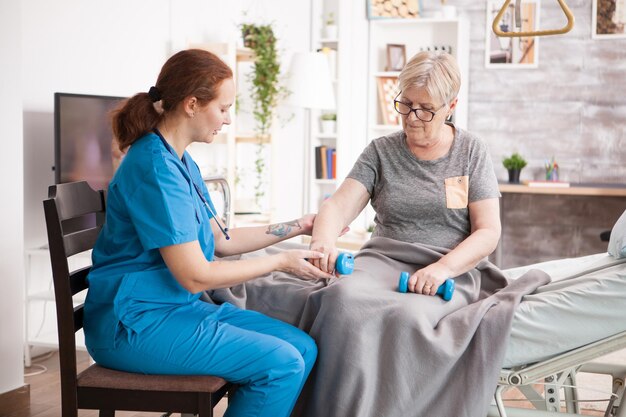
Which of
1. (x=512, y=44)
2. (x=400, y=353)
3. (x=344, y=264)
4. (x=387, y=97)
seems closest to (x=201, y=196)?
(x=344, y=264)

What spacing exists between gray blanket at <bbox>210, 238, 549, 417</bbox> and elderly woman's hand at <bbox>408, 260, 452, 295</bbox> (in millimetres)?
38

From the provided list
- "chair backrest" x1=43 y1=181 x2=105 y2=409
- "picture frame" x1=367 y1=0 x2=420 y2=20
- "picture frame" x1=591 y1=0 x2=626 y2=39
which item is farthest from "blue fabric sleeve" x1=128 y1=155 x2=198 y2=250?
"picture frame" x1=591 y1=0 x2=626 y2=39

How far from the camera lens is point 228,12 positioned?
523 centimetres

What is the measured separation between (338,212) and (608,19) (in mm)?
3942

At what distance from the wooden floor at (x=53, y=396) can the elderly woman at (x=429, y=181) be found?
81 centimetres

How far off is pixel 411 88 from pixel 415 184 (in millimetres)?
272

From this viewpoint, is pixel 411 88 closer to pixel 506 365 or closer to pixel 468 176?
pixel 468 176

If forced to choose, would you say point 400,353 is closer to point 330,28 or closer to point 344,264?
point 344,264

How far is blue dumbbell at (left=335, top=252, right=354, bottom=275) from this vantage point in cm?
203

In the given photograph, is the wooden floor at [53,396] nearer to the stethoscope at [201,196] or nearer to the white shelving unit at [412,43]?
the stethoscope at [201,196]

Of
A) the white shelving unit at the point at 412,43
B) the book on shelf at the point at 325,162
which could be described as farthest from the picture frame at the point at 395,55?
the book on shelf at the point at 325,162

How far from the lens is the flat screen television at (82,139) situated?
3.49 m

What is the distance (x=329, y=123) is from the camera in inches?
223

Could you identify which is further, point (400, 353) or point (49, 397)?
point (49, 397)
